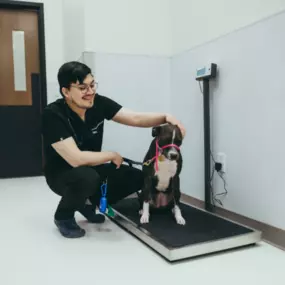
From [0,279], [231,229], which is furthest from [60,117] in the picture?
[231,229]

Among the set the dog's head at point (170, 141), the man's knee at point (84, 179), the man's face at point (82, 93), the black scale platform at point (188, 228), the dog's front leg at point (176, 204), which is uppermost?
the man's face at point (82, 93)

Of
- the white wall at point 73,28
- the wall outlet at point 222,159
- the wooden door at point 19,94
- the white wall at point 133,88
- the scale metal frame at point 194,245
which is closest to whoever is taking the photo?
the scale metal frame at point 194,245

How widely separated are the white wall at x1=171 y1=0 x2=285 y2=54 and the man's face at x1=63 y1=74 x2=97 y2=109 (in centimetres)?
109

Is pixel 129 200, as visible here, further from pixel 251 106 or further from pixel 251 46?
pixel 251 46

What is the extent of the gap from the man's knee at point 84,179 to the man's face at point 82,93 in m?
0.37

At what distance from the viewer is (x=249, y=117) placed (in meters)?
2.07

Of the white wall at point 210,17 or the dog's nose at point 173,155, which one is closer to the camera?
the dog's nose at point 173,155

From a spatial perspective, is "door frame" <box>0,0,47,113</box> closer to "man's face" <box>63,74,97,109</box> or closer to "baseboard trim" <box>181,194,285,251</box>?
"man's face" <box>63,74,97,109</box>

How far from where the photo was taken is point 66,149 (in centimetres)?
183

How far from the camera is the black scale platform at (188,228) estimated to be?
5.50ft

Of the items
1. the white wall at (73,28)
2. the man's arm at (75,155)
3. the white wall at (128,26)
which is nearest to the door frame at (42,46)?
the white wall at (73,28)

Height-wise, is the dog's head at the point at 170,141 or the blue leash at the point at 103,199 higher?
the dog's head at the point at 170,141

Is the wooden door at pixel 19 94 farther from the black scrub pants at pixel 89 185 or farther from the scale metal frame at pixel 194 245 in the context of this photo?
the scale metal frame at pixel 194 245

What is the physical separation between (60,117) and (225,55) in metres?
1.16
